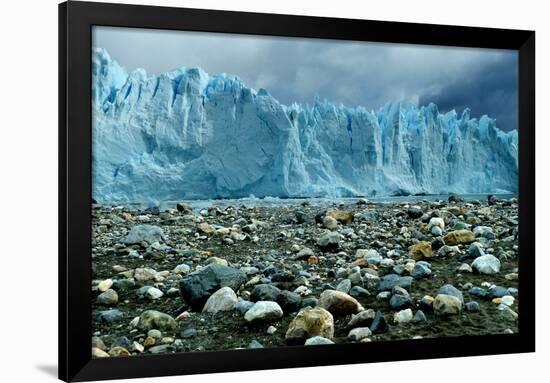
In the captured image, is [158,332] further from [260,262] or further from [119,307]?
[260,262]

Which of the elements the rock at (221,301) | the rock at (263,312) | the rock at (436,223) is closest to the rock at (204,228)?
the rock at (221,301)

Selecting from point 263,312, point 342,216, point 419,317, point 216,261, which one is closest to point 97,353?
point 216,261

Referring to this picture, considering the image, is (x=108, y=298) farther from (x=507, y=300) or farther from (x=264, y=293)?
(x=507, y=300)

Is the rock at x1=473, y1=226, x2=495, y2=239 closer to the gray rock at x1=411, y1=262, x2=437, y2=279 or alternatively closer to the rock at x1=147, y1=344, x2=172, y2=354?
the gray rock at x1=411, y1=262, x2=437, y2=279

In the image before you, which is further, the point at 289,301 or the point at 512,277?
the point at 512,277

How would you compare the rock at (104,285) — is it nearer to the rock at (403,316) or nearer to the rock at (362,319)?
the rock at (362,319)

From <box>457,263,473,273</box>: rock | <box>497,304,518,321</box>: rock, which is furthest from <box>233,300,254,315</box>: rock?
<box>497,304,518,321</box>: rock

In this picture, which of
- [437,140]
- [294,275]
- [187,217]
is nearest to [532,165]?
[437,140]
